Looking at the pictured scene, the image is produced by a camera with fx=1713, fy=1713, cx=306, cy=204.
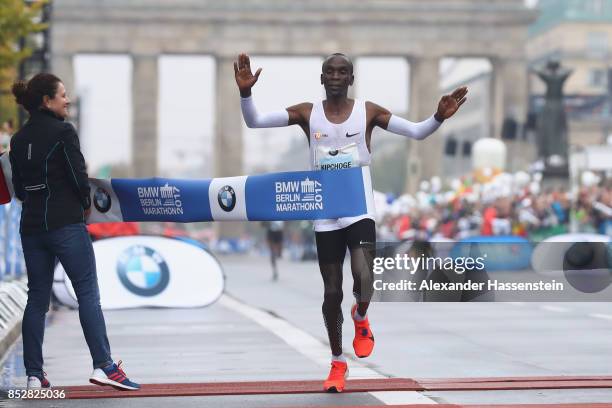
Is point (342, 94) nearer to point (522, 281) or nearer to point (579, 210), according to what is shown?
point (522, 281)

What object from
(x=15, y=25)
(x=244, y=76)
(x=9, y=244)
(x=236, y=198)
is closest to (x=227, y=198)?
(x=236, y=198)

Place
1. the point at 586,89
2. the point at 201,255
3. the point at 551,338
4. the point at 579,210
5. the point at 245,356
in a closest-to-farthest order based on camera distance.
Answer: the point at 245,356 → the point at 551,338 → the point at 201,255 → the point at 579,210 → the point at 586,89

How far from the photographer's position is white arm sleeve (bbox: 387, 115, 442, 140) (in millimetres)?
10078

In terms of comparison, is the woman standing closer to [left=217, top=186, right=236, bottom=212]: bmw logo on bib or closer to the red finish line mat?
the red finish line mat

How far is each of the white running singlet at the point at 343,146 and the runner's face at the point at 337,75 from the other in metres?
0.16

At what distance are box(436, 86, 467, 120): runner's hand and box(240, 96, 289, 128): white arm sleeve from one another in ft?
3.08

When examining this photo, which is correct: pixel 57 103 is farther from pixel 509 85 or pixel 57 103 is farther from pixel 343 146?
pixel 509 85

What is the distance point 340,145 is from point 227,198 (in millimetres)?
1009

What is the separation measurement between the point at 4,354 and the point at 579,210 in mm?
21522

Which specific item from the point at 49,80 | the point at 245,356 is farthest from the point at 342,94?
the point at 245,356

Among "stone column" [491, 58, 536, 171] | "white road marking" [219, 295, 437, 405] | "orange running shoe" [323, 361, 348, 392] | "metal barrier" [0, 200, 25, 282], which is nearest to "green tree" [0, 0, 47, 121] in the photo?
"metal barrier" [0, 200, 25, 282]

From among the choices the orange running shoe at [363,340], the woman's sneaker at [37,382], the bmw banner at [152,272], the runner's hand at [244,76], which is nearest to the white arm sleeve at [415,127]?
the runner's hand at [244,76]

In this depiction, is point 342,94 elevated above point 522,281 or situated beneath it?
elevated above

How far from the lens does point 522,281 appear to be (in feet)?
35.6
